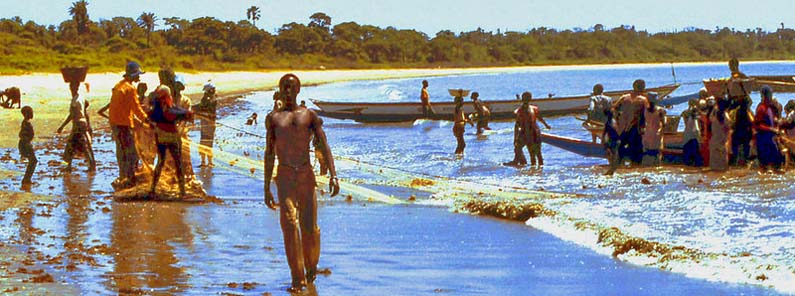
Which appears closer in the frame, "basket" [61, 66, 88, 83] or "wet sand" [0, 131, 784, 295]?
"wet sand" [0, 131, 784, 295]

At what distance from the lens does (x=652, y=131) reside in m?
16.3

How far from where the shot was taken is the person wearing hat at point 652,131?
16.1 m

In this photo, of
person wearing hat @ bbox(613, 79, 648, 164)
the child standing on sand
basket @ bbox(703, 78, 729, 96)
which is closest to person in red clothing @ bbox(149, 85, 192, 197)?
the child standing on sand

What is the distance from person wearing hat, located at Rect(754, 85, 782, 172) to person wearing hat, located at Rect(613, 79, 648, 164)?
1551mm

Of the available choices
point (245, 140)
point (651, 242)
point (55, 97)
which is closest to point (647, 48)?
point (55, 97)

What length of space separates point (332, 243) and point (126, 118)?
3887 millimetres

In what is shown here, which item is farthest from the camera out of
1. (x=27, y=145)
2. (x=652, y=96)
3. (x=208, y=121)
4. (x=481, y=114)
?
(x=481, y=114)

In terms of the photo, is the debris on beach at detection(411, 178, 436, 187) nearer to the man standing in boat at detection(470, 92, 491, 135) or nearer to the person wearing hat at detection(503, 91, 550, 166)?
the person wearing hat at detection(503, 91, 550, 166)

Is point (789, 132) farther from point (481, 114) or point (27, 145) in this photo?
point (481, 114)

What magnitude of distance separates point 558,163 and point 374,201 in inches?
340

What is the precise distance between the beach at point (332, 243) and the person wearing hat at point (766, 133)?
2.49 feet

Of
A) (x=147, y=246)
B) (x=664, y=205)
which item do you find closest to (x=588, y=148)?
(x=664, y=205)

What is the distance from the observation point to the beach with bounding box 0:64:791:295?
809 centimetres

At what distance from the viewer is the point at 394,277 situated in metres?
8.41
